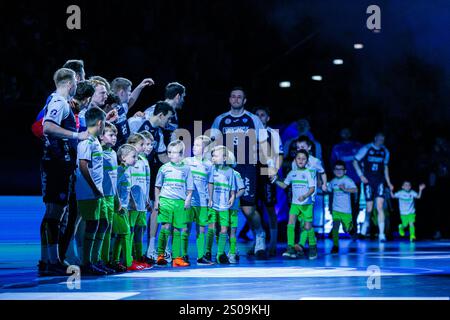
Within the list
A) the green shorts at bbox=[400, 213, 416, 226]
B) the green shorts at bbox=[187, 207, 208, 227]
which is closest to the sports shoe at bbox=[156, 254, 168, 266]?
the green shorts at bbox=[187, 207, 208, 227]

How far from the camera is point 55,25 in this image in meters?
13.4

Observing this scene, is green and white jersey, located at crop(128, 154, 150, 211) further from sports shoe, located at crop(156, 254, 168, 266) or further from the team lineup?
sports shoe, located at crop(156, 254, 168, 266)

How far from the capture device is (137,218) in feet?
26.1

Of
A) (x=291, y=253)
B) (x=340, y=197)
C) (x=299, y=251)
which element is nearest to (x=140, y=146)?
(x=291, y=253)

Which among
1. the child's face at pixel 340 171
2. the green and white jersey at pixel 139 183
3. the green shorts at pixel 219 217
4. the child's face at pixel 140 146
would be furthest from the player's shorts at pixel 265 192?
the child's face at pixel 140 146

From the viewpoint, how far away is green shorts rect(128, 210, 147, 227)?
7898 millimetres

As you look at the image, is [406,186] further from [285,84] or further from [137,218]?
[137,218]

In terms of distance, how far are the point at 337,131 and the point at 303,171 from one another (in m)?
6.44

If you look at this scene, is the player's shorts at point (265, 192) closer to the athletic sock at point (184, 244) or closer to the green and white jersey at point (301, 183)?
the green and white jersey at point (301, 183)

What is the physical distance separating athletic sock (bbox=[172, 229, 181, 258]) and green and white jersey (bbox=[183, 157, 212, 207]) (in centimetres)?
40

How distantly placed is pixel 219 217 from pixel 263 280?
2313mm

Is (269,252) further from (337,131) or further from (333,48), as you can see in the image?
(333,48)

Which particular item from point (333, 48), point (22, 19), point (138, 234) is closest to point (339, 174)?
point (138, 234)
